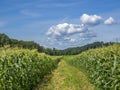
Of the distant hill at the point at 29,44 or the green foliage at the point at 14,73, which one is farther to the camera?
the distant hill at the point at 29,44

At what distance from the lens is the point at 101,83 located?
1816cm

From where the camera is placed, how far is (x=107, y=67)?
56.1ft

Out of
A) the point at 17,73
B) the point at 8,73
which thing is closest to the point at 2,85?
the point at 8,73

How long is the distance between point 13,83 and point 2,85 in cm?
149

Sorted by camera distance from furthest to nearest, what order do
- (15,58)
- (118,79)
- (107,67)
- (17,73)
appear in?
1. (15,58)
2. (17,73)
3. (107,67)
4. (118,79)

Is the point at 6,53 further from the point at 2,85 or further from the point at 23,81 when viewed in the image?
the point at 2,85

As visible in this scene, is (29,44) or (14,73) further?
(29,44)

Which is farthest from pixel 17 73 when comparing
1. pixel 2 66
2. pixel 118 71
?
pixel 118 71

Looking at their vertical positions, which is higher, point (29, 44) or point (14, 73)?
point (29, 44)

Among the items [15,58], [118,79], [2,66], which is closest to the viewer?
[118,79]

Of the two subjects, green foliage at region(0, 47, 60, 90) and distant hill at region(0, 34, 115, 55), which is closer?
green foliage at region(0, 47, 60, 90)

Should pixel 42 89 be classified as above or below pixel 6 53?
below

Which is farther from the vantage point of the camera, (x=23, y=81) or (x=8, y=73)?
(x=23, y=81)

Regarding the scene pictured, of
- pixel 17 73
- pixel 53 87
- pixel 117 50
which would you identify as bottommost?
pixel 53 87
